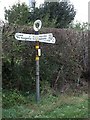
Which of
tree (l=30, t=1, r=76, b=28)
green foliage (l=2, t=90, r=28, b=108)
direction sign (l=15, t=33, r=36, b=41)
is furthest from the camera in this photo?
tree (l=30, t=1, r=76, b=28)

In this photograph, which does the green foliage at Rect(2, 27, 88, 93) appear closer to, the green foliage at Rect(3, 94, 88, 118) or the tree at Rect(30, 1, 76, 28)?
the green foliage at Rect(3, 94, 88, 118)

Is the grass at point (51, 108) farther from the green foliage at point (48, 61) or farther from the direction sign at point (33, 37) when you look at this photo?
the direction sign at point (33, 37)

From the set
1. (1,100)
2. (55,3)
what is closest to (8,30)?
(1,100)

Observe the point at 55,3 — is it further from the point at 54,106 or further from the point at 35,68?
the point at 54,106

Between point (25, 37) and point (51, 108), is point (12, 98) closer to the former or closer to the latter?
point (51, 108)

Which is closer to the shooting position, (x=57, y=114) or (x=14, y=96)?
(x=57, y=114)

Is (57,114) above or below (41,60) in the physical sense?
below

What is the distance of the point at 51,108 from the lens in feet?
24.7

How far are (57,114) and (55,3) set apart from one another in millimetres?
10207

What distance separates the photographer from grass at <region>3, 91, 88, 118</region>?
22.6ft

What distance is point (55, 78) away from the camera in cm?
948

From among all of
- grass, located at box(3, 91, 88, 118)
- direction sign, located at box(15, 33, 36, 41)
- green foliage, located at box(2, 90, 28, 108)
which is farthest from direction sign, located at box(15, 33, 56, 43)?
grass, located at box(3, 91, 88, 118)

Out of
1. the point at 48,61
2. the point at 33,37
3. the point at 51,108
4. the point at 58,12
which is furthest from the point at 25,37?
the point at 58,12

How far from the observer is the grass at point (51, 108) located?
689cm
